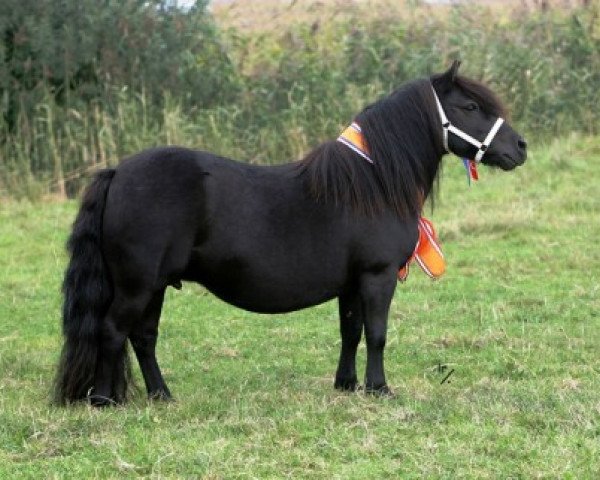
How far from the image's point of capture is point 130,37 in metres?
13.3

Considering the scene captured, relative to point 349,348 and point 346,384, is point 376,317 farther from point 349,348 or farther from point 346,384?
point 346,384

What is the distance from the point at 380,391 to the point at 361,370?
3.12 ft

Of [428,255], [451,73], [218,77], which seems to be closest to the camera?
[451,73]

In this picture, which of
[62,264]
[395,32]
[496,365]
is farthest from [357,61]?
[496,365]

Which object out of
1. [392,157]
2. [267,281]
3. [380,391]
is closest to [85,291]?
[267,281]

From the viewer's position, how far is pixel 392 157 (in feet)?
19.4

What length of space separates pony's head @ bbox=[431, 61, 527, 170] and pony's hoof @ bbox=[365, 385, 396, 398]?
1385mm

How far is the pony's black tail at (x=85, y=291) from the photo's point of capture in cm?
560

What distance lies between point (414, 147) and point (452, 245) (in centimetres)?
450

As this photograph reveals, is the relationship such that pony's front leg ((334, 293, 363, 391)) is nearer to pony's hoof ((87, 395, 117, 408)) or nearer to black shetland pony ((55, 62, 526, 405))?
black shetland pony ((55, 62, 526, 405))

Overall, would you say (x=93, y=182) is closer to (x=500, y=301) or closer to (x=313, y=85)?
(x=500, y=301)

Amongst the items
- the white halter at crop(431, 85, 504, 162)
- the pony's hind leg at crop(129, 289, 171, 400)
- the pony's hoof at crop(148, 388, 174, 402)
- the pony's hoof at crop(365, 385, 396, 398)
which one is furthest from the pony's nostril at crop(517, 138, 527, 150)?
the pony's hoof at crop(148, 388, 174, 402)

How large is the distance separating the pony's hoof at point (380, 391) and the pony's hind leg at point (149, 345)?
3.59 ft

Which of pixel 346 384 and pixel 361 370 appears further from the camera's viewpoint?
pixel 361 370
